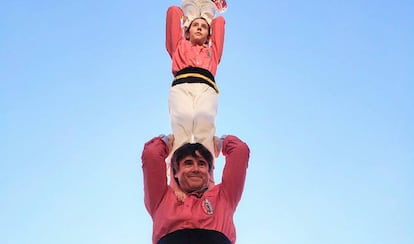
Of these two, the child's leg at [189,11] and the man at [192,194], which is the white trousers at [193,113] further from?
the child's leg at [189,11]

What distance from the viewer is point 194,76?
211 inches

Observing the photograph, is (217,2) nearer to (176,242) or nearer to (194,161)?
(194,161)

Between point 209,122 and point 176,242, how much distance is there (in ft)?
5.15

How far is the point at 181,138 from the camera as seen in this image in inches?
193

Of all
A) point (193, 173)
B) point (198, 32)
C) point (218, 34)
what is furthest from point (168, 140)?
point (218, 34)

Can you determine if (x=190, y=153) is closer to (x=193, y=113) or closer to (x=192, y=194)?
(x=192, y=194)

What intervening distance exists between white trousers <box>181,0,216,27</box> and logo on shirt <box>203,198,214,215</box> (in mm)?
2596

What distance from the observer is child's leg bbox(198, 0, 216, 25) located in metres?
6.20

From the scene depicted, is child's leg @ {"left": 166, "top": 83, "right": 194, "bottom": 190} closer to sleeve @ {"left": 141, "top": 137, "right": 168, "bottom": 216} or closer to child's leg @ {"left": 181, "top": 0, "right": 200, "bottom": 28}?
sleeve @ {"left": 141, "top": 137, "right": 168, "bottom": 216}

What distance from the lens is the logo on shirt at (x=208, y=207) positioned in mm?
3961

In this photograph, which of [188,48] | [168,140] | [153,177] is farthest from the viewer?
[188,48]

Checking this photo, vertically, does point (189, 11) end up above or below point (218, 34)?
above

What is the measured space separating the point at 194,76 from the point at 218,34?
86 centimetres

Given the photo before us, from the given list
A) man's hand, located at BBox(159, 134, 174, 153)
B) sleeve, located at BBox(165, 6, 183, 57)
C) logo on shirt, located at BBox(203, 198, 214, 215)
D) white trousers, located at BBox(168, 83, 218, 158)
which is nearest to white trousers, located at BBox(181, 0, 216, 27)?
sleeve, located at BBox(165, 6, 183, 57)
